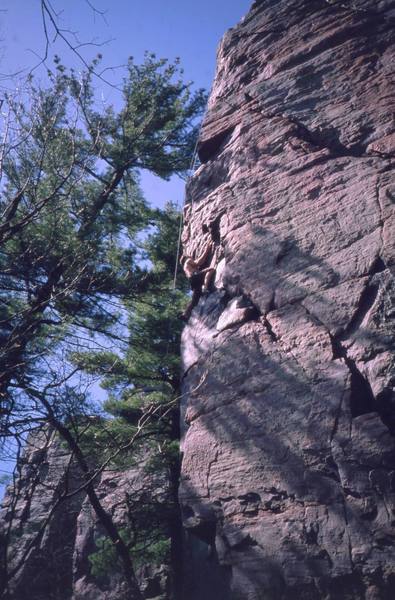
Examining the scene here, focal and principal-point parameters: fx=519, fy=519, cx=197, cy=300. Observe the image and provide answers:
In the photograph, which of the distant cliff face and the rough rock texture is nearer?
the distant cliff face

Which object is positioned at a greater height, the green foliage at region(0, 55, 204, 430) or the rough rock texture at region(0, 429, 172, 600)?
the green foliage at region(0, 55, 204, 430)

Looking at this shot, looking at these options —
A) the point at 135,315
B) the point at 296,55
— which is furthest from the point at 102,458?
the point at 296,55

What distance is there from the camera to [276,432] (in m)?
4.20

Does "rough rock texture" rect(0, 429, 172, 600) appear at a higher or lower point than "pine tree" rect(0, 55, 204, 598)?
lower

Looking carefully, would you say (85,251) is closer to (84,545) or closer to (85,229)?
(85,229)

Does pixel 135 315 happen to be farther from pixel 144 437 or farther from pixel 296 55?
A: pixel 296 55

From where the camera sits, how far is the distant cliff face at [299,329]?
3.75m

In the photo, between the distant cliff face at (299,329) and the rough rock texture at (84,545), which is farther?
the rough rock texture at (84,545)

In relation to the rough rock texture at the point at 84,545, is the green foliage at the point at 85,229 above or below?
above

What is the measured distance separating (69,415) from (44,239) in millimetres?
2704

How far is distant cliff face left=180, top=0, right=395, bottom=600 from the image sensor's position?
3.75m

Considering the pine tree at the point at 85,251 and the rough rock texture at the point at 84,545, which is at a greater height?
the pine tree at the point at 85,251

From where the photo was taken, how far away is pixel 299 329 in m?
4.47

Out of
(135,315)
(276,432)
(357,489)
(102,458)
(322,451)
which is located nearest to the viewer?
(357,489)
